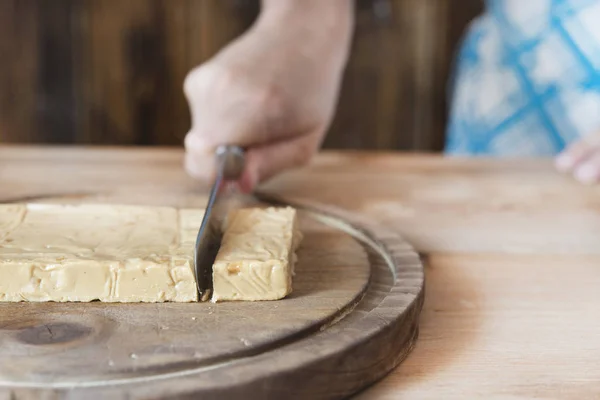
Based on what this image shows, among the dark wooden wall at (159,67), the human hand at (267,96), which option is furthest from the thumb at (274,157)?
the dark wooden wall at (159,67)

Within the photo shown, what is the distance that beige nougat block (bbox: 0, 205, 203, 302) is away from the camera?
0.73m

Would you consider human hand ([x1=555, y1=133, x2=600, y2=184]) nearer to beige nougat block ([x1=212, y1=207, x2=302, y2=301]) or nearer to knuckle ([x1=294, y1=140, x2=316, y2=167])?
knuckle ([x1=294, y1=140, x2=316, y2=167])

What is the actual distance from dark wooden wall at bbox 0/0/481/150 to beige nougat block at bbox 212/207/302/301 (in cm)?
201

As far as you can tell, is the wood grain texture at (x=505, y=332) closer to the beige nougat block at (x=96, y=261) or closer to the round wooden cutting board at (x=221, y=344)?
the round wooden cutting board at (x=221, y=344)

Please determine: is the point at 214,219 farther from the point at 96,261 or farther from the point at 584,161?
the point at 584,161

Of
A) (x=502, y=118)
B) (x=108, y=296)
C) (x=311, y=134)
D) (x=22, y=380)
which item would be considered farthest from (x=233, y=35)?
(x=22, y=380)

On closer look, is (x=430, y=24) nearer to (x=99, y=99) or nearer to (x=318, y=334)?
(x=99, y=99)

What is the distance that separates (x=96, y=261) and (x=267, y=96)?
21.7 inches

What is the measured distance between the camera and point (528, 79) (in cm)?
176

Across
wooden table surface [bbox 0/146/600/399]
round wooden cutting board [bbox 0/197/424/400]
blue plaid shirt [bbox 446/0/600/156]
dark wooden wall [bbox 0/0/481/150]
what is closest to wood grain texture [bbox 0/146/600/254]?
wooden table surface [bbox 0/146/600/399]

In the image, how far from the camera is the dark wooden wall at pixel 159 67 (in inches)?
106

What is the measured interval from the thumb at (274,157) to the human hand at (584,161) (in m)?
0.53

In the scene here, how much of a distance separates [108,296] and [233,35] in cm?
211

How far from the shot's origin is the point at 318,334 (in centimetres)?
68
